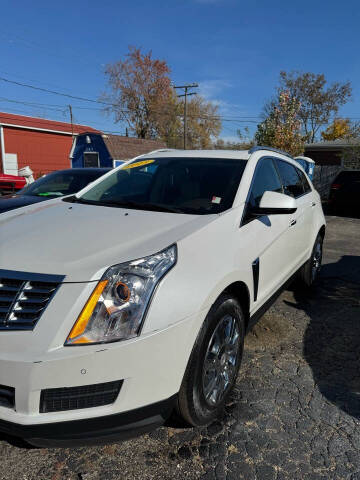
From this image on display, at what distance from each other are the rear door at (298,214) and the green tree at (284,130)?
64.7ft

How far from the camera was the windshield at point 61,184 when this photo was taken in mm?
6305

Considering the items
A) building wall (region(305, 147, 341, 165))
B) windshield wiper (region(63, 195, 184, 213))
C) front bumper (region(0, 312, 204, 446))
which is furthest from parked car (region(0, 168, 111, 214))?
building wall (region(305, 147, 341, 165))

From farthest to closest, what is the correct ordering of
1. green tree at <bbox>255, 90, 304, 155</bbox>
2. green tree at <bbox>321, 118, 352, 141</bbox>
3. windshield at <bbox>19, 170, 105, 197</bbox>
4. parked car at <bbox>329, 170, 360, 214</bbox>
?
1. green tree at <bbox>321, 118, 352, 141</bbox>
2. green tree at <bbox>255, 90, 304, 155</bbox>
3. parked car at <bbox>329, 170, 360, 214</bbox>
4. windshield at <bbox>19, 170, 105, 197</bbox>

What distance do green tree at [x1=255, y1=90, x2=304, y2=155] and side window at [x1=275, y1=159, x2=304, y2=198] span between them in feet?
64.7

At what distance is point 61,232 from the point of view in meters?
2.30

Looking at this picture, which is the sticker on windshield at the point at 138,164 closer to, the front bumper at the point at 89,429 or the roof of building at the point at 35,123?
the front bumper at the point at 89,429

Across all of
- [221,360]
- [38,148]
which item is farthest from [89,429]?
[38,148]

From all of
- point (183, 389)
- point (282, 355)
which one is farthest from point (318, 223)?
point (183, 389)

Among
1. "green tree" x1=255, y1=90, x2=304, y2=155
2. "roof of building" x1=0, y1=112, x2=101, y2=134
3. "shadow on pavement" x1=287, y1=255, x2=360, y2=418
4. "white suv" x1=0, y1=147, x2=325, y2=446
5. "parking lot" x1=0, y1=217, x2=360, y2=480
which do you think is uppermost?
"roof of building" x1=0, y1=112, x2=101, y2=134

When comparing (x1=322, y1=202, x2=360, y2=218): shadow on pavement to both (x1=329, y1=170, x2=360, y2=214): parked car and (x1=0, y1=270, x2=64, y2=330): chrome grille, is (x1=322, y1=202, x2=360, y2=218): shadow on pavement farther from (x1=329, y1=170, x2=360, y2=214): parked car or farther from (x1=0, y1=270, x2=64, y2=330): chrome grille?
(x1=0, y1=270, x2=64, y2=330): chrome grille

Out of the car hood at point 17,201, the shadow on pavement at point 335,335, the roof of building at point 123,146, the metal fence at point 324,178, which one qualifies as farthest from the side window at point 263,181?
the roof of building at point 123,146

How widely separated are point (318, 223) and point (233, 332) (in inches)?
113

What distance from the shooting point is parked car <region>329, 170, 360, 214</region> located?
40.5 feet

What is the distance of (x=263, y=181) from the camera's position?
330cm
